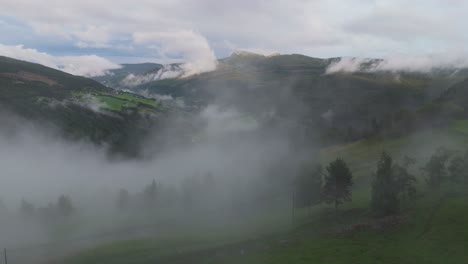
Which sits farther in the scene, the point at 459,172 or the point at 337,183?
the point at 337,183

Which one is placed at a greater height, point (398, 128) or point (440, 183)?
point (398, 128)

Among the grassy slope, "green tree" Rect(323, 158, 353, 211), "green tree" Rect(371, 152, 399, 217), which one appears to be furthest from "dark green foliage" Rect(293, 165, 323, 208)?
"green tree" Rect(371, 152, 399, 217)

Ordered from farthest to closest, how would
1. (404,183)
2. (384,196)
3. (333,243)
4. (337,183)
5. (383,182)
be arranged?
1. (337,183)
2. (404,183)
3. (383,182)
4. (384,196)
5. (333,243)

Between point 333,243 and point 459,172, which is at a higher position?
point 459,172

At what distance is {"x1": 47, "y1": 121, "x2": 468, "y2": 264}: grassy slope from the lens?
64.1 metres

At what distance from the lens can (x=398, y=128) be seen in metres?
182

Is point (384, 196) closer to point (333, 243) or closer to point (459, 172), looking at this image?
point (333, 243)

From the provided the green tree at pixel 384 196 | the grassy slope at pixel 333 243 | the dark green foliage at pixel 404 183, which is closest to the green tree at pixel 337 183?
the grassy slope at pixel 333 243

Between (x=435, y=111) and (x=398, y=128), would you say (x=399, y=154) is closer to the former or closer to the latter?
(x=398, y=128)

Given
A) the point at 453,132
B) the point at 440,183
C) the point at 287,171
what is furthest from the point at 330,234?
the point at 453,132

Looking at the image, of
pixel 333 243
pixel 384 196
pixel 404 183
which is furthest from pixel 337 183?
pixel 333 243

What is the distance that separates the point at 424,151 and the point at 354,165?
86.1 feet

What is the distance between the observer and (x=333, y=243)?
72.4 m

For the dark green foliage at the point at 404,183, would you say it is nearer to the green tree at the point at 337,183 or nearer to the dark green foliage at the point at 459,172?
the dark green foliage at the point at 459,172
